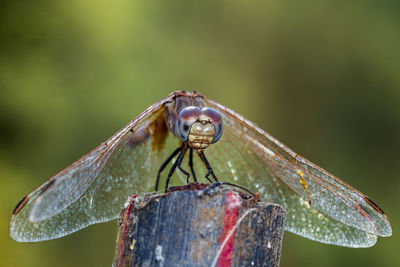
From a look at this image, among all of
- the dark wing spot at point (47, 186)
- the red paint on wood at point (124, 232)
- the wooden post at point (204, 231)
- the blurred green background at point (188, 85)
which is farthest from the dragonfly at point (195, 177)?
the blurred green background at point (188, 85)

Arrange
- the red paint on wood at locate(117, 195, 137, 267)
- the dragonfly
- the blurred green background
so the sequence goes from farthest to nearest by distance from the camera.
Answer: the blurred green background → the dragonfly → the red paint on wood at locate(117, 195, 137, 267)

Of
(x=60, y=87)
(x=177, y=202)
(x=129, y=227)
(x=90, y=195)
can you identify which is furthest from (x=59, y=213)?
(x=60, y=87)

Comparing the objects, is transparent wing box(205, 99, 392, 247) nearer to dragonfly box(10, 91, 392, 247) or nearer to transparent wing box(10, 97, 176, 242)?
dragonfly box(10, 91, 392, 247)

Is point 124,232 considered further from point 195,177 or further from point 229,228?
point 195,177

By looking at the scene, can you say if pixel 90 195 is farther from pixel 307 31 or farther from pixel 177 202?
pixel 307 31

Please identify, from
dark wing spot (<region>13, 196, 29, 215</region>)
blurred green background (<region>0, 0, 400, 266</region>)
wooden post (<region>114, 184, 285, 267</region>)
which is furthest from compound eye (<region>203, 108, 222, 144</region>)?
blurred green background (<region>0, 0, 400, 266</region>)

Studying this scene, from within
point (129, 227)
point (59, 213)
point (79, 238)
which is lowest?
point (129, 227)
